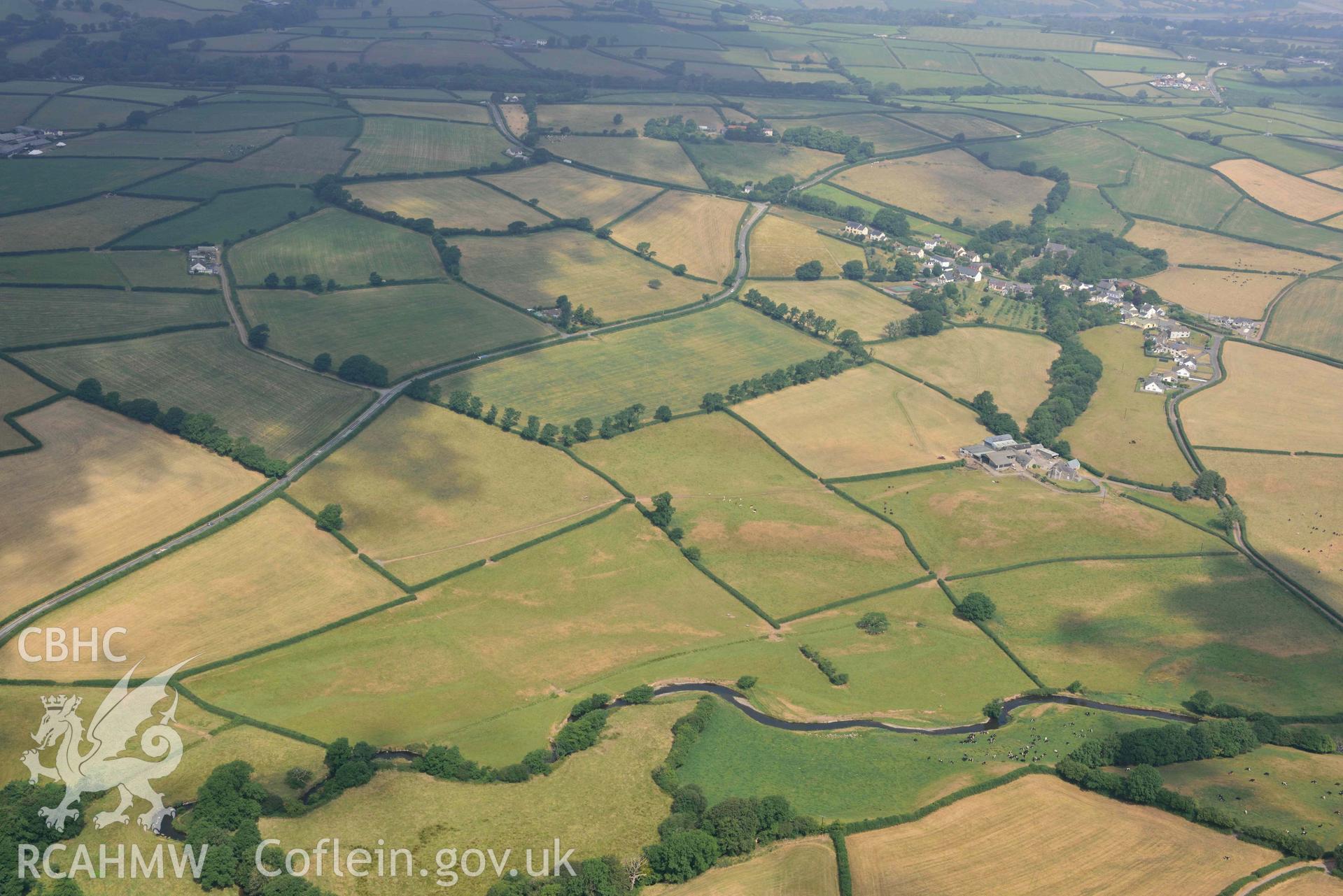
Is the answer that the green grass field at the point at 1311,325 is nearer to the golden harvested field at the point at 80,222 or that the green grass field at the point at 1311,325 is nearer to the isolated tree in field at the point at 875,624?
the isolated tree in field at the point at 875,624

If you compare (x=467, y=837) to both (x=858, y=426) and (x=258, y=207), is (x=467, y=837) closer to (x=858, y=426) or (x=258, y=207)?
(x=858, y=426)

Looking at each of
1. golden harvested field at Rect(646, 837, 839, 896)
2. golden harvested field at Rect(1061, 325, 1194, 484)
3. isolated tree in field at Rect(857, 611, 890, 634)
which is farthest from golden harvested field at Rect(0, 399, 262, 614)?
golden harvested field at Rect(1061, 325, 1194, 484)

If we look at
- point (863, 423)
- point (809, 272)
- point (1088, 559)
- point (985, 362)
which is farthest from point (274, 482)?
point (809, 272)

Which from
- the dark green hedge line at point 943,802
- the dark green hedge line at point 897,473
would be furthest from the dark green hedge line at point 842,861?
the dark green hedge line at point 897,473

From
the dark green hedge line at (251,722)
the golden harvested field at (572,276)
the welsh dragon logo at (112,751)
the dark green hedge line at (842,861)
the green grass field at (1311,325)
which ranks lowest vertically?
the dark green hedge line at (251,722)

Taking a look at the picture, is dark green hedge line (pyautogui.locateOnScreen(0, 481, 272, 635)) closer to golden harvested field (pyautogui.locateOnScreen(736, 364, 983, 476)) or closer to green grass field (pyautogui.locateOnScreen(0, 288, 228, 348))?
green grass field (pyautogui.locateOnScreen(0, 288, 228, 348))

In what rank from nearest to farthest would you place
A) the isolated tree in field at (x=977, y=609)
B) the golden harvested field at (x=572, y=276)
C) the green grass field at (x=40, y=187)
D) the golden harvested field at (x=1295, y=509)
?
1. the isolated tree in field at (x=977, y=609)
2. the golden harvested field at (x=1295, y=509)
3. the golden harvested field at (x=572, y=276)
4. the green grass field at (x=40, y=187)
